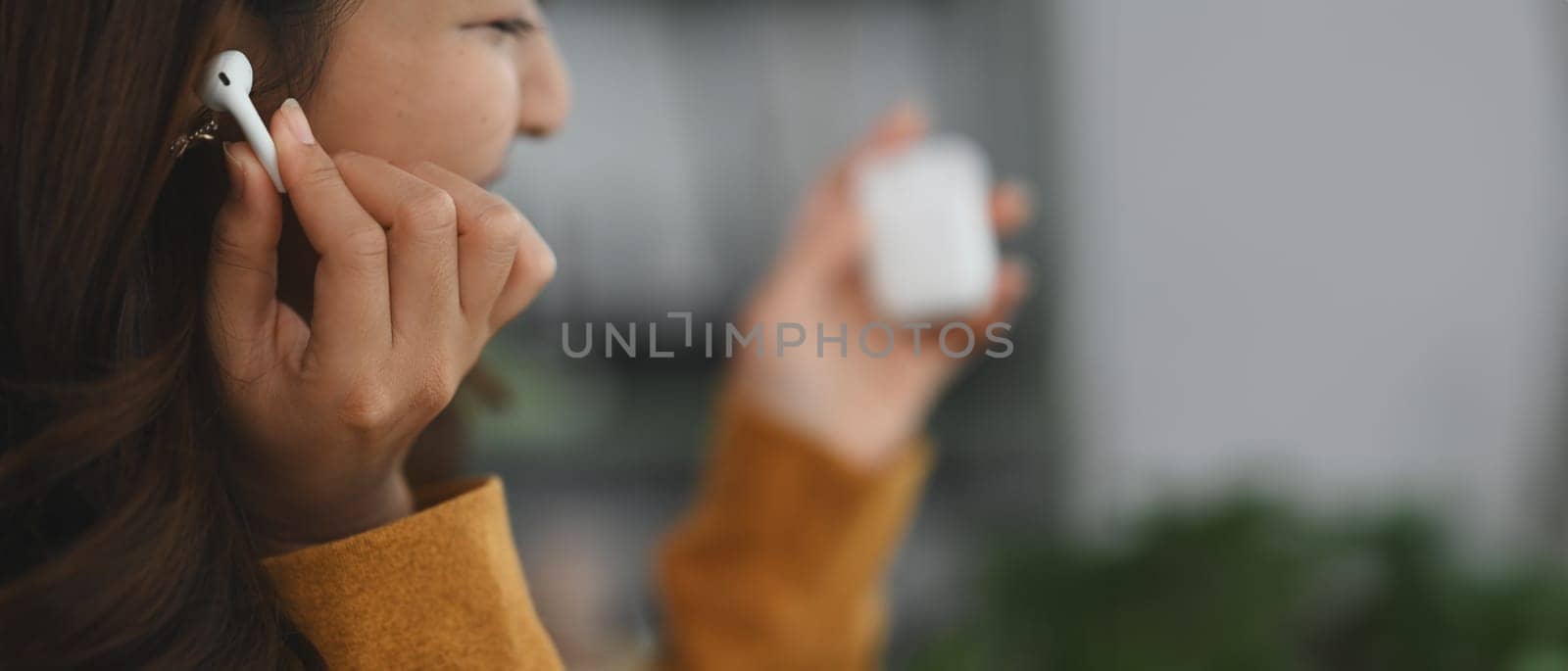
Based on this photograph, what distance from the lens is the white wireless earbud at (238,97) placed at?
8.0 inches

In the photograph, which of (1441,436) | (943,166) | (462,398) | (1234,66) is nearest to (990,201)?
(943,166)

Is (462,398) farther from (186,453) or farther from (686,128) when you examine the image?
(686,128)

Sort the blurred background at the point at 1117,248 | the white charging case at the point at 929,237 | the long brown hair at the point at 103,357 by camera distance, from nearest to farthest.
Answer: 1. the long brown hair at the point at 103,357
2. the white charging case at the point at 929,237
3. the blurred background at the point at 1117,248

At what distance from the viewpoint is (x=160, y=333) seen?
210mm

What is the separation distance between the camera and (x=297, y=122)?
0.68ft

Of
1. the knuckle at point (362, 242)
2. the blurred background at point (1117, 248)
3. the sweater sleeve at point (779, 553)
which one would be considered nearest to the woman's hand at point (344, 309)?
the knuckle at point (362, 242)

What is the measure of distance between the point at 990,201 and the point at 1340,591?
0.38 meters

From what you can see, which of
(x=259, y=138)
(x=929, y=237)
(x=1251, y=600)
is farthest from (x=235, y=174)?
(x=1251, y=600)

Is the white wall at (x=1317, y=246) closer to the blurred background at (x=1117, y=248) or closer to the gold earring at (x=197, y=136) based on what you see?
the blurred background at (x=1117, y=248)

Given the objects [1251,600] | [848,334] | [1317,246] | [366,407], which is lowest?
[1251,600]

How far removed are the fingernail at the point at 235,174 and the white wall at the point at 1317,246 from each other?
1.16 meters

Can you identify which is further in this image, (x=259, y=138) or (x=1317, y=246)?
(x=1317, y=246)

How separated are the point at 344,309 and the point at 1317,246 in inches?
54.5

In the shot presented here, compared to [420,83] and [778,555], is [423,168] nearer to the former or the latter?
[420,83]
